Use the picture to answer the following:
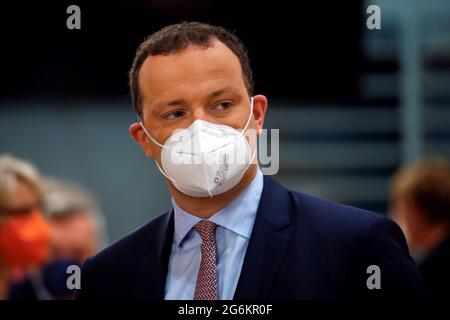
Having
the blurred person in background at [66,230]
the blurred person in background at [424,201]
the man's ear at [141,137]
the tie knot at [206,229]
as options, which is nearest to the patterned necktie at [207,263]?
the tie knot at [206,229]

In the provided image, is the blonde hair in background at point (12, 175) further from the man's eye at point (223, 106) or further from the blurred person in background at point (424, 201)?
the blurred person in background at point (424, 201)

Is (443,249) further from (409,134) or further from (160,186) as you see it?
(160,186)

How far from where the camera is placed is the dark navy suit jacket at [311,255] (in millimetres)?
1636

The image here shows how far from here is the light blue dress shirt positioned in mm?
1699

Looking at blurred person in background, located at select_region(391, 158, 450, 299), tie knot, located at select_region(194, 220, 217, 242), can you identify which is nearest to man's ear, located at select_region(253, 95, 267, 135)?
tie knot, located at select_region(194, 220, 217, 242)

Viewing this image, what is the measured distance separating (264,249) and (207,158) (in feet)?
0.71

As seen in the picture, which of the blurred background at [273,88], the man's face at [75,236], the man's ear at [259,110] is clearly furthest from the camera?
the man's face at [75,236]

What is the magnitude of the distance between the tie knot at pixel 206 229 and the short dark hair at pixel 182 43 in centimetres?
27

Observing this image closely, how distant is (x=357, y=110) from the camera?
89.5 inches

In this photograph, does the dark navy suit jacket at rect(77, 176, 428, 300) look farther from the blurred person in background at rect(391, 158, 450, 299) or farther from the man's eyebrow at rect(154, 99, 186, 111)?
the blurred person in background at rect(391, 158, 450, 299)

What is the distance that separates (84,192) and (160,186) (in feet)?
2.84

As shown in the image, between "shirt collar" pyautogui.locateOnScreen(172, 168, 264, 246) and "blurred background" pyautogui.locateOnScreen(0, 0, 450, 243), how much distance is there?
0.17m
